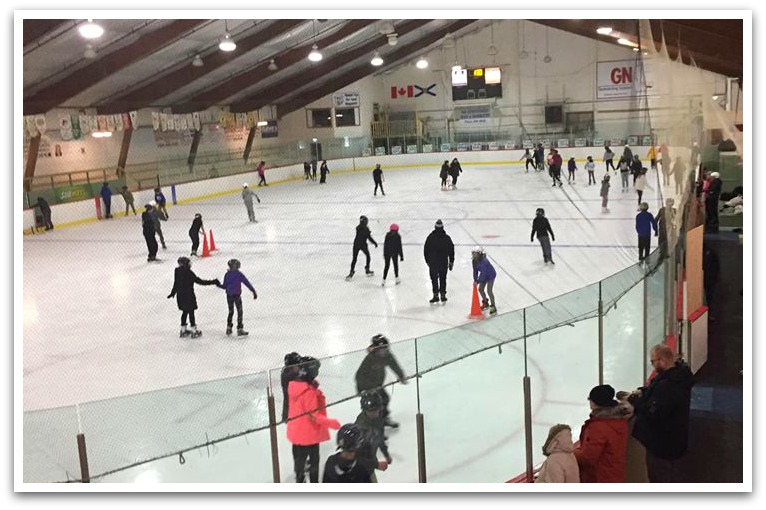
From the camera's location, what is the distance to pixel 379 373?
5062 mm

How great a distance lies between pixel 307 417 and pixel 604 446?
1.88 m

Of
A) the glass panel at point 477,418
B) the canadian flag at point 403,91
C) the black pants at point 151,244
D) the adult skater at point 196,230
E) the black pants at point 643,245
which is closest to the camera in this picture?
the glass panel at point 477,418

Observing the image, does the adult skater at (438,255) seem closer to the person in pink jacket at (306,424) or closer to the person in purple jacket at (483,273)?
the person in purple jacket at (483,273)

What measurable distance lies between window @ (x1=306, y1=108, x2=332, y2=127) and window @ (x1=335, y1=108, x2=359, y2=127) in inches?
14.9

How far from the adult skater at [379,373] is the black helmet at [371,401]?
17 millimetres

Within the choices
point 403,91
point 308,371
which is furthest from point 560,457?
point 403,91

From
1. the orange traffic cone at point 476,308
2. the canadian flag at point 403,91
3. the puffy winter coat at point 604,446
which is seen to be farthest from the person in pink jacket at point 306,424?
the canadian flag at point 403,91

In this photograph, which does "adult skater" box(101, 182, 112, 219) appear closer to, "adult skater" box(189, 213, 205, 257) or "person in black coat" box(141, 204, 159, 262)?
"person in black coat" box(141, 204, 159, 262)

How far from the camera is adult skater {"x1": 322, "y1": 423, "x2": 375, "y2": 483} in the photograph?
4.68 metres

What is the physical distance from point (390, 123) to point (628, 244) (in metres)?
22.0

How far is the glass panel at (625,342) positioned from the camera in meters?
6.38

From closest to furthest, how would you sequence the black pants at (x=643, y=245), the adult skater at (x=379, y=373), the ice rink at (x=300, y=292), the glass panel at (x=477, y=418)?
1. the adult skater at (x=379, y=373)
2. the glass panel at (x=477, y=418)
3. the ice rink at (x=300, y=292)
4. the black pants at (x=643, y=245)

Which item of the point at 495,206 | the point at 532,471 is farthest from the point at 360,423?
the point at 495,206

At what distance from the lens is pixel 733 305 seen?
9602 mm
